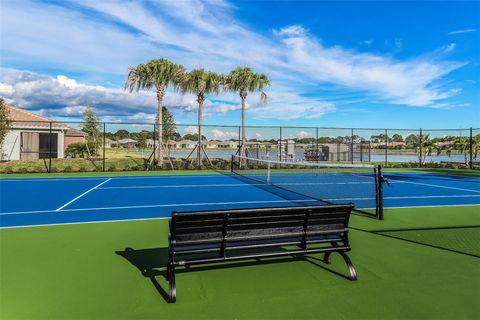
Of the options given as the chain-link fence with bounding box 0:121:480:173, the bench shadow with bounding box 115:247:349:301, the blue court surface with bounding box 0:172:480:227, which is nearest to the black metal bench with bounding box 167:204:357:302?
the bench shadow with bounding box 115:247:349:301

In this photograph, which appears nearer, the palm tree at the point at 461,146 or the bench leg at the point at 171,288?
the bench leg at the point at 171,288

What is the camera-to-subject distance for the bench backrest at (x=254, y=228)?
13.2 ft

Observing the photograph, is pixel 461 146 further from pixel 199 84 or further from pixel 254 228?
pixel 254 228

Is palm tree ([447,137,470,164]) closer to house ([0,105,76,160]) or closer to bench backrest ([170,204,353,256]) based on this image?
bench backrest ([170,204,353,256])

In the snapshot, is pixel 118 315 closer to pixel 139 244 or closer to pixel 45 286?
pixel 45 286

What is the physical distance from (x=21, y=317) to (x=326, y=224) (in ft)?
11.3

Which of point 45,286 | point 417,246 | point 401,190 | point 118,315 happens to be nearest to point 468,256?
point 417,246

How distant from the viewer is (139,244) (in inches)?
238

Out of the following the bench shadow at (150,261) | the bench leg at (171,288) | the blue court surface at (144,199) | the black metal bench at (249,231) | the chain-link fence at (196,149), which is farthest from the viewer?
the chain-link fence at (196,149)

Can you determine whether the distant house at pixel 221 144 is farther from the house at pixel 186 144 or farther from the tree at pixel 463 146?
the tree at pixel 463 146

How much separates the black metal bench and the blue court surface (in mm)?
4549

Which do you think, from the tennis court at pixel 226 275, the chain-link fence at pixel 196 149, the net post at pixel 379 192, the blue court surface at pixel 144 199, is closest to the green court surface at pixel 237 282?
the tennis court at pixel 226 275

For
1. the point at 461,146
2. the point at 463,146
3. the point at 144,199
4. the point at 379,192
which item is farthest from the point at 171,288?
the point at 461,146

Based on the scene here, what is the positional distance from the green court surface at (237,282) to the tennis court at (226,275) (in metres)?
0.01
